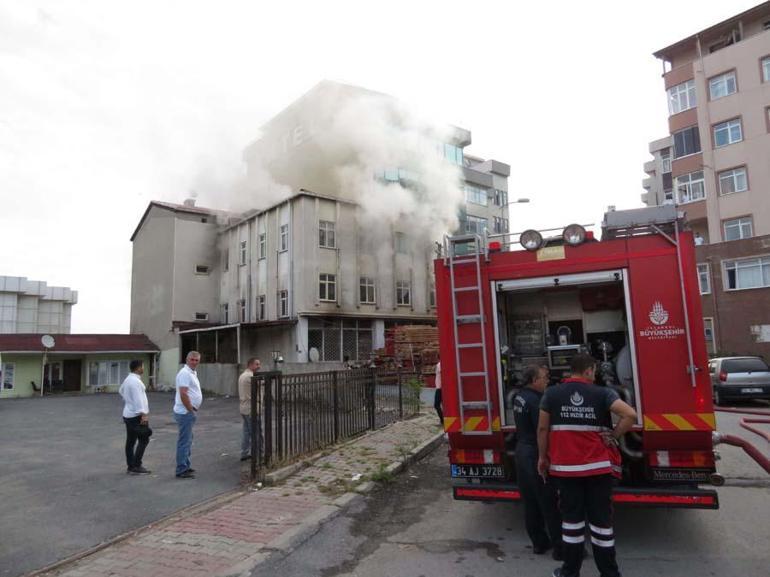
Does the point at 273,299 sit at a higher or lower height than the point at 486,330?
higher

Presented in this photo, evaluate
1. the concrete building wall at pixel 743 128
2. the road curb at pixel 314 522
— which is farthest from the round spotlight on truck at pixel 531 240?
the concrete building wall at pixel 743 128

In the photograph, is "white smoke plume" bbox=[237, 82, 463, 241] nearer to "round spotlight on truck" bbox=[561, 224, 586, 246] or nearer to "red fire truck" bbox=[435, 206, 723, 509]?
"red fire truck" bbox=[435, 206, 723, 509]

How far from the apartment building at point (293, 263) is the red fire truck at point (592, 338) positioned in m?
17.1

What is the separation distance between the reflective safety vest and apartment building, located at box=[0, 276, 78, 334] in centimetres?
→ 7469

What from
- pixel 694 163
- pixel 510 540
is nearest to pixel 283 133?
pixel 694 163

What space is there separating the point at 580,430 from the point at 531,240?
194 cm

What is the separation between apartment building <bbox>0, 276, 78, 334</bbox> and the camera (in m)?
63.5

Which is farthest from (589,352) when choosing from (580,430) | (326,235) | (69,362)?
(69,362)

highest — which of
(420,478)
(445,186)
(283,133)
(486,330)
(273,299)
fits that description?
A: (283,133)

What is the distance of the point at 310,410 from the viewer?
26.2 feet

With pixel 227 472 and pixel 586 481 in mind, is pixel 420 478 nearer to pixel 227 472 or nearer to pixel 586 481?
pixel 227 472

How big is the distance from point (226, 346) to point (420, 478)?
2469 cm

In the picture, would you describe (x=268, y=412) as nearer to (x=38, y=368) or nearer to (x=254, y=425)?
(x=254, y=425)

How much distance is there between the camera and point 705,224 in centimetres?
2777
